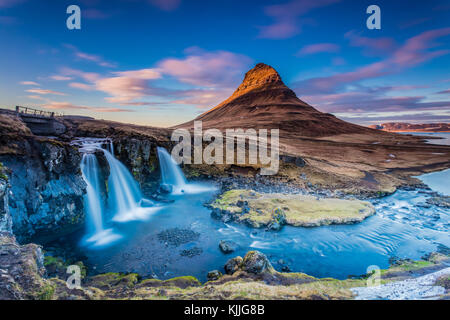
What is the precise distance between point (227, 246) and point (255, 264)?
3941 mm

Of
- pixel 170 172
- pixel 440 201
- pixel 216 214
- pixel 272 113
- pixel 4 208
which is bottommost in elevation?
pixel 216 214

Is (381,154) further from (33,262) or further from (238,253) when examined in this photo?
(33,262)

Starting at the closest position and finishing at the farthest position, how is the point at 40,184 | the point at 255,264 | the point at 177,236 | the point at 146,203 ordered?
the point at 255,264 < the point at 40,184 < the point at 177,236 < the point at 146,203

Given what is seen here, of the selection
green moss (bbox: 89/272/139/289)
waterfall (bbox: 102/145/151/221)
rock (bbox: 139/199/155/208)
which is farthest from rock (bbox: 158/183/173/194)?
green moss (bbox: 89/272/139/289)

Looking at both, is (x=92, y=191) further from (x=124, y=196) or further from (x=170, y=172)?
(x=170, y=172)

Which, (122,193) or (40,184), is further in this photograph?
(122,193)

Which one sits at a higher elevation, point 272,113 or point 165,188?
point 272,113

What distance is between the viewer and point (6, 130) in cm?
1323

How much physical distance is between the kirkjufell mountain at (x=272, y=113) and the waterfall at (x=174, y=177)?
55.7 metres

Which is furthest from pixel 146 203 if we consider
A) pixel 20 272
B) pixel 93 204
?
pixel 20 272

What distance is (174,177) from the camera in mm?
27141

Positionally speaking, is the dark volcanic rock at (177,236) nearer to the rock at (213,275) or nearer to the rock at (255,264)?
the rock at (213,275)
